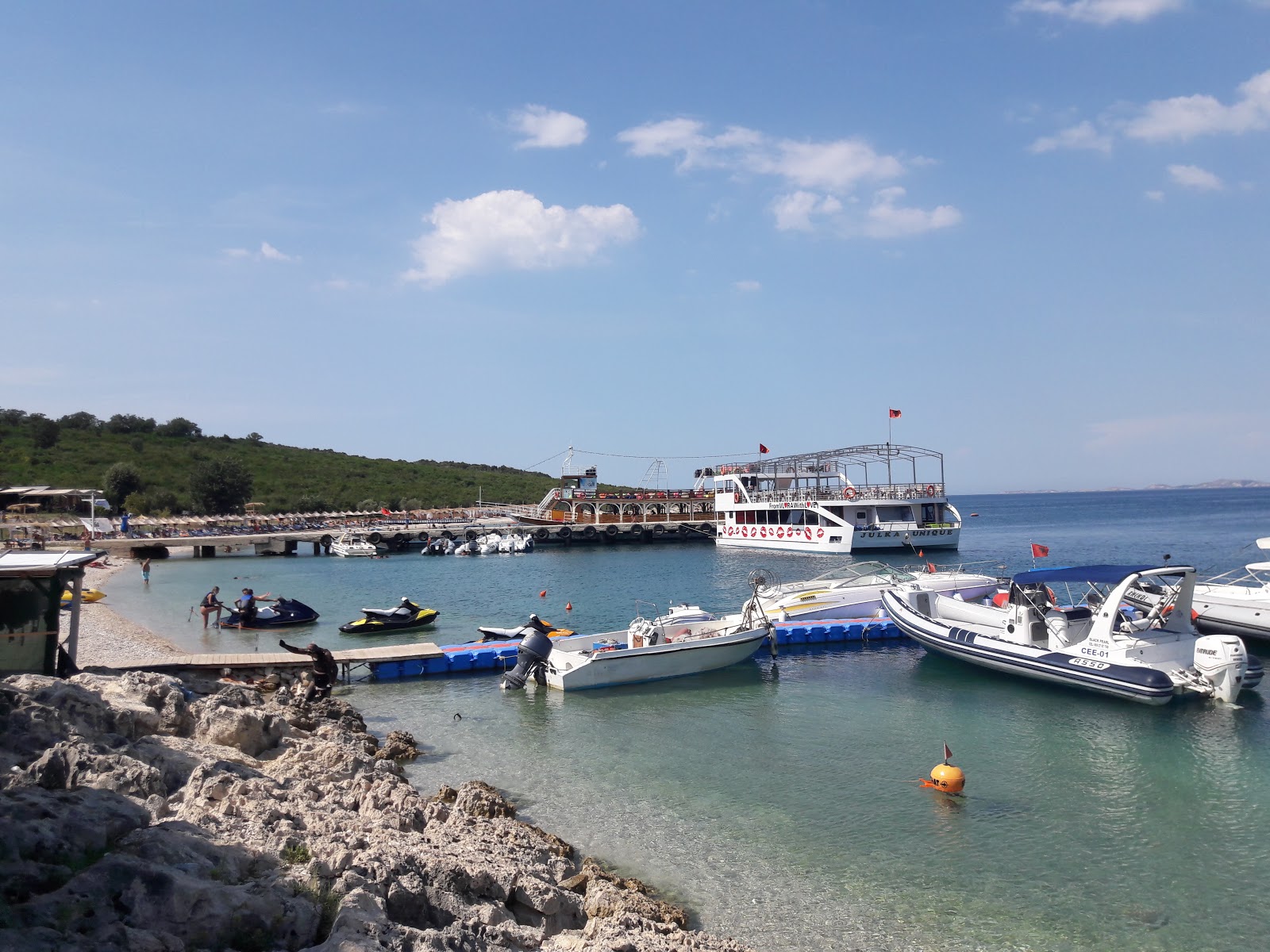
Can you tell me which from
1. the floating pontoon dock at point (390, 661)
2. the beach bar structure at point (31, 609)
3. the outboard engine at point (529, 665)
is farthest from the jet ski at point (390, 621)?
the beach bar structure at point (31, 609)

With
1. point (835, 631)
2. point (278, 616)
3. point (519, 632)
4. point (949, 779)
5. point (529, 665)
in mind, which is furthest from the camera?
point (278, 616)

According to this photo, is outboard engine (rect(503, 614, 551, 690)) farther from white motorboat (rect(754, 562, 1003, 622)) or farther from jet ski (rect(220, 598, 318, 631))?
jet ski (rect(220, 598, 318, 631))

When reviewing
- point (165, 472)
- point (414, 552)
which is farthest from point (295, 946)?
point (165, 472)

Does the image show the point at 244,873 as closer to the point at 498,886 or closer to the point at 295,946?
the point at 295,946

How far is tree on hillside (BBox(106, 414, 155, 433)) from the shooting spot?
10069 centimetres

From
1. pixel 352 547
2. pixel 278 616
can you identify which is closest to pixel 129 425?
pixel 352 547

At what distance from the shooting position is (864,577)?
29641 millimetres

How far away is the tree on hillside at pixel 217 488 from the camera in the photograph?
79.8 m

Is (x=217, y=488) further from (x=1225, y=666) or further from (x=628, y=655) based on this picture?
(x=1225, y=666)

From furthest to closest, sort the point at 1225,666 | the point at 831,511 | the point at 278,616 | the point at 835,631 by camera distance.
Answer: the point at 831,511
the point at 278,616
the point at 835,631
the point at 1225,666

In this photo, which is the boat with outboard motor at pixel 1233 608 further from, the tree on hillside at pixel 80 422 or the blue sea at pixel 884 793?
the tree on hillside at pixel 80 422

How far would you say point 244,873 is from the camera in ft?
22.1

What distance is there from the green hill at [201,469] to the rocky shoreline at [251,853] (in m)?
70.9

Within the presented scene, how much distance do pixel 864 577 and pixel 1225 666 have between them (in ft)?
43.5
